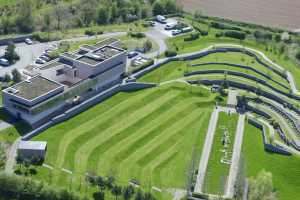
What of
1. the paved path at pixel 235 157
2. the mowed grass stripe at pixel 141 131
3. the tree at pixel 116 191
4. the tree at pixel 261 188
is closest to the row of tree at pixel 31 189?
the tree at pixel 116 191

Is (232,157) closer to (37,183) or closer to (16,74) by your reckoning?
(37,183)

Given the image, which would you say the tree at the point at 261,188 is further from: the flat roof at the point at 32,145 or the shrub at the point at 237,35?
the shrub at the point at 237,35

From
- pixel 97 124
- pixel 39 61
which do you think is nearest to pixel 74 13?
pixel 39 61

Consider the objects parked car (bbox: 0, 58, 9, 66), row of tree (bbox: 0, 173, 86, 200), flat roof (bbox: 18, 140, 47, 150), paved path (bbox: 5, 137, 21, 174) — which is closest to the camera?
row of tree (bbox: 0, 173, 86, 200)

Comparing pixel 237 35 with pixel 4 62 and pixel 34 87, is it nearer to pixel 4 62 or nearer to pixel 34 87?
pixel 4 62

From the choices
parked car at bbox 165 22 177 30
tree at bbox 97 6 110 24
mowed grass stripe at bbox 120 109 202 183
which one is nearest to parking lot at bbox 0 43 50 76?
tree at bbox 97 6 110 24

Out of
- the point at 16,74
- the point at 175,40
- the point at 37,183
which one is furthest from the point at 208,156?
the point at 175,40

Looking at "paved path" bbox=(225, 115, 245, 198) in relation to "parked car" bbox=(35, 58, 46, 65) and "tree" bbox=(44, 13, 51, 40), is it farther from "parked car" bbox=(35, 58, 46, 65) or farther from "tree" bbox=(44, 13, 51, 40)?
"tree" bbox=(44, 13, 51, 40)

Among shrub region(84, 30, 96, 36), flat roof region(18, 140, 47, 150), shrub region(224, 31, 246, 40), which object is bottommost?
flat roof region(18, 140, 47, 150)
